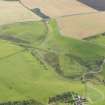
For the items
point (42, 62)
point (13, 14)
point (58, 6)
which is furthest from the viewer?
point (58, 6)

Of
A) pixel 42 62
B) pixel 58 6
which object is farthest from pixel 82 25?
pixel 42 62

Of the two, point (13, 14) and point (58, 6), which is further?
point (58, 6)

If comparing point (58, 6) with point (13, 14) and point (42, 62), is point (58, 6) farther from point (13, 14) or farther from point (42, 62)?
point (42, 62)

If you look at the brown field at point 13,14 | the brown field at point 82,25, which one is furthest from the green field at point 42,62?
the brown field at point 13,14

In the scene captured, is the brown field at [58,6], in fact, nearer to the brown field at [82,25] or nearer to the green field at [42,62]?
the brown field at [82,25]

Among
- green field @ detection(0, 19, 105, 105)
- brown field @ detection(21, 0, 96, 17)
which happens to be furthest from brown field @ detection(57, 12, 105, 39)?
brown field @ detection(21, 0, 96, 17)
